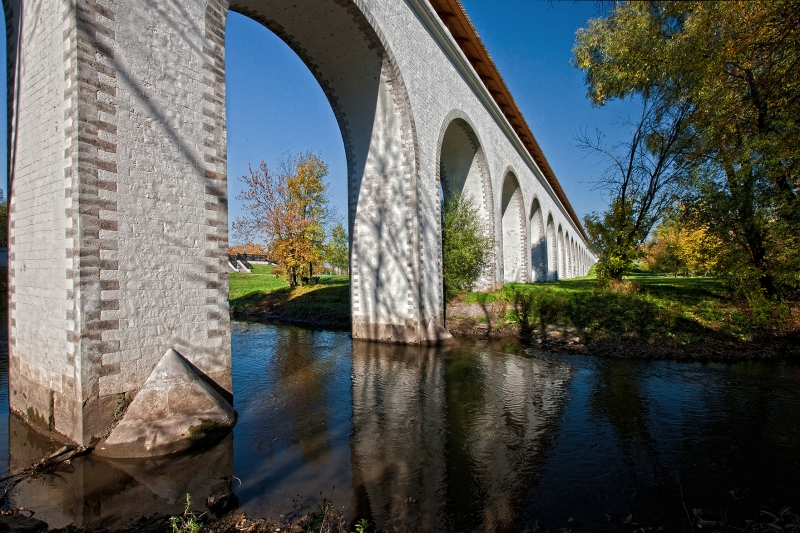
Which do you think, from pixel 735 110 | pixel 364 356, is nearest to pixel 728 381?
pixel 735 110

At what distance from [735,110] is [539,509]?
8174mm

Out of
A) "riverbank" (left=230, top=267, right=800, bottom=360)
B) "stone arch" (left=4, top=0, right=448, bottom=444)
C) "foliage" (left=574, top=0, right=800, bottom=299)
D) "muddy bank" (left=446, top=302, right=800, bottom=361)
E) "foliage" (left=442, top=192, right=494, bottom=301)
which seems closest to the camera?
"stone arch" (left=4, top=0, right=448, bottom=444)

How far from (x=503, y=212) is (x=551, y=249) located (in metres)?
11.4

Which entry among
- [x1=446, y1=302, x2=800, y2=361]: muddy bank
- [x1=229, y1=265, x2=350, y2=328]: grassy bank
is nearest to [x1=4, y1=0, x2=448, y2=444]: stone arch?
[x1=446, y1=302, x2=800, y2=361]: muddy bank

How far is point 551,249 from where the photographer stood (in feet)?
101

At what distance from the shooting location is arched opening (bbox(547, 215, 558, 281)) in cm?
2914

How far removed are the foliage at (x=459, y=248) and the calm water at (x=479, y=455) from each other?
16.5ft

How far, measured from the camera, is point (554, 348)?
379 inches

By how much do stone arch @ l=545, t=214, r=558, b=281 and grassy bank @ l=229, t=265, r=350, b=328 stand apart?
1625 centimetres

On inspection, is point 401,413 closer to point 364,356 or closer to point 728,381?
point 364,356

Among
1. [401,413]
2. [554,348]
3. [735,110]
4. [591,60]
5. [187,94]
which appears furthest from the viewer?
[591,60]

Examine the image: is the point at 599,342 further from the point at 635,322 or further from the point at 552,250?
the point at 552,250

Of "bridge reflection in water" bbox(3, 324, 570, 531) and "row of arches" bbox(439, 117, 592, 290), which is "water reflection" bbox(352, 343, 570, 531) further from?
"row of arches" bbox(439, 117, 592, 290)

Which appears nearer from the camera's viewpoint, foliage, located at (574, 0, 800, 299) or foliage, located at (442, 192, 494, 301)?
foliage, located at (574, 0, 800, 299)
